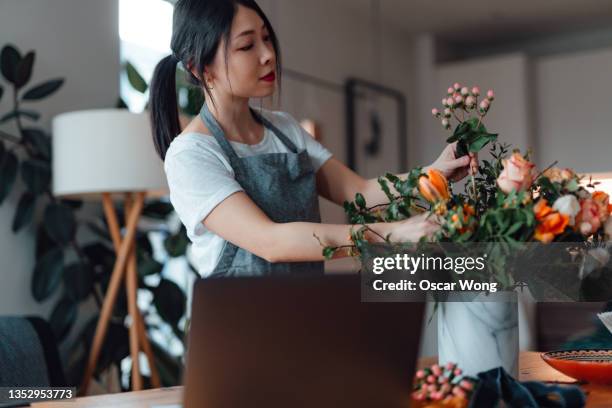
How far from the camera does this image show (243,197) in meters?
1.45

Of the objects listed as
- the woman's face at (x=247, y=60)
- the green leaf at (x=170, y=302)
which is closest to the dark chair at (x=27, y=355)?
the woman's face at (x=247, y=60)

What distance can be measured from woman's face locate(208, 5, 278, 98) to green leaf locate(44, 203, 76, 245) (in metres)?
1.80

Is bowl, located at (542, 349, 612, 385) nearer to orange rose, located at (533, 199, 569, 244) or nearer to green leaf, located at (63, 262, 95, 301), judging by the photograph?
orange rose, located at (533, 199, 569, 244)

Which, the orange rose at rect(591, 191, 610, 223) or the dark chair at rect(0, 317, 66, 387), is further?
the dark chair at rect(0, 317, 66, 387)

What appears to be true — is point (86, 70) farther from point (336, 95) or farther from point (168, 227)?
point (336, 95)

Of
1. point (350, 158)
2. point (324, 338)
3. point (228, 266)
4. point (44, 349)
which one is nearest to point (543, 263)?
point (324, 338)

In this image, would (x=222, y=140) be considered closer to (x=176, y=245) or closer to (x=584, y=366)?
(x=584, y=366)

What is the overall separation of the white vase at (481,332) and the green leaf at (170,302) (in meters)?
2.33

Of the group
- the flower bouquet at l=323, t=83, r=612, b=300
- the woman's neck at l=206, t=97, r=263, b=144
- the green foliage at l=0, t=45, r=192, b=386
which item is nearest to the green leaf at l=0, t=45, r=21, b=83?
the green foliage at l=0, t=45, r=192, b=386

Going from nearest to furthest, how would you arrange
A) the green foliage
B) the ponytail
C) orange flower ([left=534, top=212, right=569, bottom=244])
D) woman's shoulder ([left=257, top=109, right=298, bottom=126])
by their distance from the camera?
1. orange flower ([left=534, top=212, right=569, bottom=244])
2. the ponytail
3. woman's shoulder ([left=257, top=109, right=298, bottom=126])
4. the green foliage

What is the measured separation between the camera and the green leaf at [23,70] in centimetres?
317

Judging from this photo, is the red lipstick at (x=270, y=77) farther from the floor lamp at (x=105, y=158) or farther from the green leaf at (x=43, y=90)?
the green leaf at (x=43, y=90)

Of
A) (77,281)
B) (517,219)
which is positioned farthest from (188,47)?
(77,281)

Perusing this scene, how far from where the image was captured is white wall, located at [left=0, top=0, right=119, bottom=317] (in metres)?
3.29
